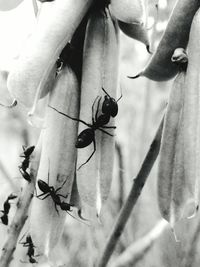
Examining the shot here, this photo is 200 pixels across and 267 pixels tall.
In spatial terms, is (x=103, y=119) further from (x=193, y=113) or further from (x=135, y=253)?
(x=135, y=253)

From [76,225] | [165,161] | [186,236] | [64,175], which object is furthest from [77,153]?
[76,225]

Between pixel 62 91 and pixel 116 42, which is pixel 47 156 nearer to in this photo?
pixel 62 91

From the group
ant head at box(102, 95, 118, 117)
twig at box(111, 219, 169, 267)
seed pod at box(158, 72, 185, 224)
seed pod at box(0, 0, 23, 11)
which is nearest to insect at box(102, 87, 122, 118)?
ant head at box(102, 95, 118, 117)

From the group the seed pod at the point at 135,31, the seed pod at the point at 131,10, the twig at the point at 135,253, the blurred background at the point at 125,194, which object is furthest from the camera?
the twig at the point at 135,253

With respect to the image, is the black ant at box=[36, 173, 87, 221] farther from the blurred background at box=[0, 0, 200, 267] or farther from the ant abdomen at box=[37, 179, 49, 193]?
the blurred background at box=[0, 0, 200, 267]

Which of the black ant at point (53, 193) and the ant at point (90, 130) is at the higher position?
the ant at point (90, 130)

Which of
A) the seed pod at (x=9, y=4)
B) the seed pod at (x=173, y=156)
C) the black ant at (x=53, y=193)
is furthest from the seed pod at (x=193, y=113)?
the seed pod at (x=9, y=4)

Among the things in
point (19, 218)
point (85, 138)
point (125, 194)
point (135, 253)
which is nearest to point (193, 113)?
point (85, 138)

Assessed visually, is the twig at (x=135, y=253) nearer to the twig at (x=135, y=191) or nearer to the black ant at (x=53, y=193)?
the twig at (x=135, y=191)
